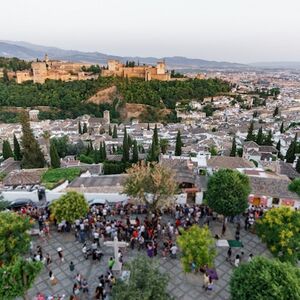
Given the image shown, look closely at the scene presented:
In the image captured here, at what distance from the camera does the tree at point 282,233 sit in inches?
518

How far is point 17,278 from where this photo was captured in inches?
425

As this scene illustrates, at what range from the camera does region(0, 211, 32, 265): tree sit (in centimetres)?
1311

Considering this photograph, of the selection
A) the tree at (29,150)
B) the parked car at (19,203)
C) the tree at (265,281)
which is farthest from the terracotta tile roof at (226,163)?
the tree at (265,281)

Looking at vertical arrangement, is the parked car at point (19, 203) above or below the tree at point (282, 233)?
below

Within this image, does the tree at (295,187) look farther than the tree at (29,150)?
No

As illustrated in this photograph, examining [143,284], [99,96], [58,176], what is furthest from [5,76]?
[143,284]

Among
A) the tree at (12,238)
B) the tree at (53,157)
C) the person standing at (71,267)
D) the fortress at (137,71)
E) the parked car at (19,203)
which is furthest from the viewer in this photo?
the fortress at (137,71)

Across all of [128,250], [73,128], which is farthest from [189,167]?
[73,128]

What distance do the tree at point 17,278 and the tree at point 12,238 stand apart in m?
2.41

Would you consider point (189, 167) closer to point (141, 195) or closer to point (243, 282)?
point (141, 195)

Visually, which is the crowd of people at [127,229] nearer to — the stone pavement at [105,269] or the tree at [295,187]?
the stone pavement at [105,269]

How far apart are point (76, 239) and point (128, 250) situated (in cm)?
321

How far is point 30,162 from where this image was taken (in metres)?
30.8

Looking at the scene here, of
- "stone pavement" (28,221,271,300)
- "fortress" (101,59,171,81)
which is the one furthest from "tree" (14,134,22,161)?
"fortress" (101,59,171,81)
